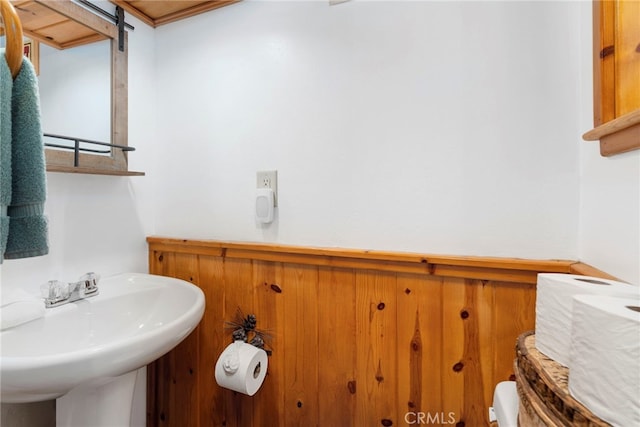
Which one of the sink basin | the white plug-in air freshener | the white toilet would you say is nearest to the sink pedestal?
the sink basin

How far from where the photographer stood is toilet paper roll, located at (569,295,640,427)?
0.29 m

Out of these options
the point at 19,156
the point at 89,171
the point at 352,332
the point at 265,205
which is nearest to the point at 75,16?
the point at 89,171

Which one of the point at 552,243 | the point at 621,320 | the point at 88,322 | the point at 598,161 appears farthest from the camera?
the point at 88,322

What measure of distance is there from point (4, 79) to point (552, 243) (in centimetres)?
128

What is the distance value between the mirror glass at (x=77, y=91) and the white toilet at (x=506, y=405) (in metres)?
1.40

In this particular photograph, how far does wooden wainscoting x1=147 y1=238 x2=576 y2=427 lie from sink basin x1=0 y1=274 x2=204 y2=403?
166 millimetres

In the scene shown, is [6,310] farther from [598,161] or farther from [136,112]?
[598,161]

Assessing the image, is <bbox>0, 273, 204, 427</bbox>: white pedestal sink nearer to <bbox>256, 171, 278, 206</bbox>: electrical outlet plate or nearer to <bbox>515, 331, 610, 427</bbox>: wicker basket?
<bbox>256, 171, 278, 206</bbox>: electrical outlet plate

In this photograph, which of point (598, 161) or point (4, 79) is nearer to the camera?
point (4, 79)

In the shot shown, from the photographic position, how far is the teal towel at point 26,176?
0.52 metres

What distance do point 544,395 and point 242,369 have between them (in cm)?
82

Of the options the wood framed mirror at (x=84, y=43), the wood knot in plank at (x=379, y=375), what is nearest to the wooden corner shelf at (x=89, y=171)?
the wood framed mirror at (x=84, y=43)

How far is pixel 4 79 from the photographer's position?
1.65 ft

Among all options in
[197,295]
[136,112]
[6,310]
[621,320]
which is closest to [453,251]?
[621,320]
